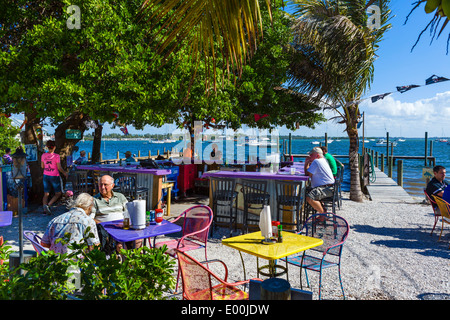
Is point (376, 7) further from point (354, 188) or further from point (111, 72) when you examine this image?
point (111, 72)

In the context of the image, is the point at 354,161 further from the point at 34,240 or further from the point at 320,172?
the point at 34,240

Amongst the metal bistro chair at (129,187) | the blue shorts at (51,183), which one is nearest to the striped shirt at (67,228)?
the metal bistro chair at (129,187)

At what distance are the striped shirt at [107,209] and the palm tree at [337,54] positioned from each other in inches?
283

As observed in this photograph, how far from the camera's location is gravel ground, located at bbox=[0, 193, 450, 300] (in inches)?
168

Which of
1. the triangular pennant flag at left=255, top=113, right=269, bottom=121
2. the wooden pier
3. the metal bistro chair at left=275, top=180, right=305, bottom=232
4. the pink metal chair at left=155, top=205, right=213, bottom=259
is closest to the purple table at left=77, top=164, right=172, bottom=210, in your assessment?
the metal bistro chair at left=275, top=180, right=305, bottom=232

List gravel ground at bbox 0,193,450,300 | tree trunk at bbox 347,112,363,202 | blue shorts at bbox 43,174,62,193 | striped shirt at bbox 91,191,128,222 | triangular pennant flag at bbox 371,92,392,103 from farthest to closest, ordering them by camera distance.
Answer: tree trunk at bbox 347,112,363,202 < triangular pennant flag at bbox 371,92,392,103 < blue shorts at bbox 43,174,62,193 < striped shirt at bbox 91,191,128,222 < gravel ground at bbox 0,193,450,300

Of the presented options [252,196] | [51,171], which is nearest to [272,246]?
[252,196]

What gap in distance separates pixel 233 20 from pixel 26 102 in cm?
676

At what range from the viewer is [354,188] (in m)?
10.8

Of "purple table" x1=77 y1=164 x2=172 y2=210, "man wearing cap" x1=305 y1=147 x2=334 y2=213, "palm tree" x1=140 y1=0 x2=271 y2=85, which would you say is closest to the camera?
"palm tree" x1=140 y1=0 x2=271 y2=85

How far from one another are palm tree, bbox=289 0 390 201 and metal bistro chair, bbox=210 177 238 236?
4.90 metres

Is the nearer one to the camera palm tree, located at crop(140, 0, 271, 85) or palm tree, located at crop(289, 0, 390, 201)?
palm tree, located at crop(140, 0, 271, 85)

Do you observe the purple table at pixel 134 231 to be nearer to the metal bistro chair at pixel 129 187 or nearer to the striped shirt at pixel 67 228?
the striped shirt at pixel 67 228

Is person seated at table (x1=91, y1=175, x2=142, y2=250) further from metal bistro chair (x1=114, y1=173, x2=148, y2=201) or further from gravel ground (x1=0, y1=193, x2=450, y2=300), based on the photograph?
metal bistro chair (x1=114, y1=173, x2=148, y2=201)
